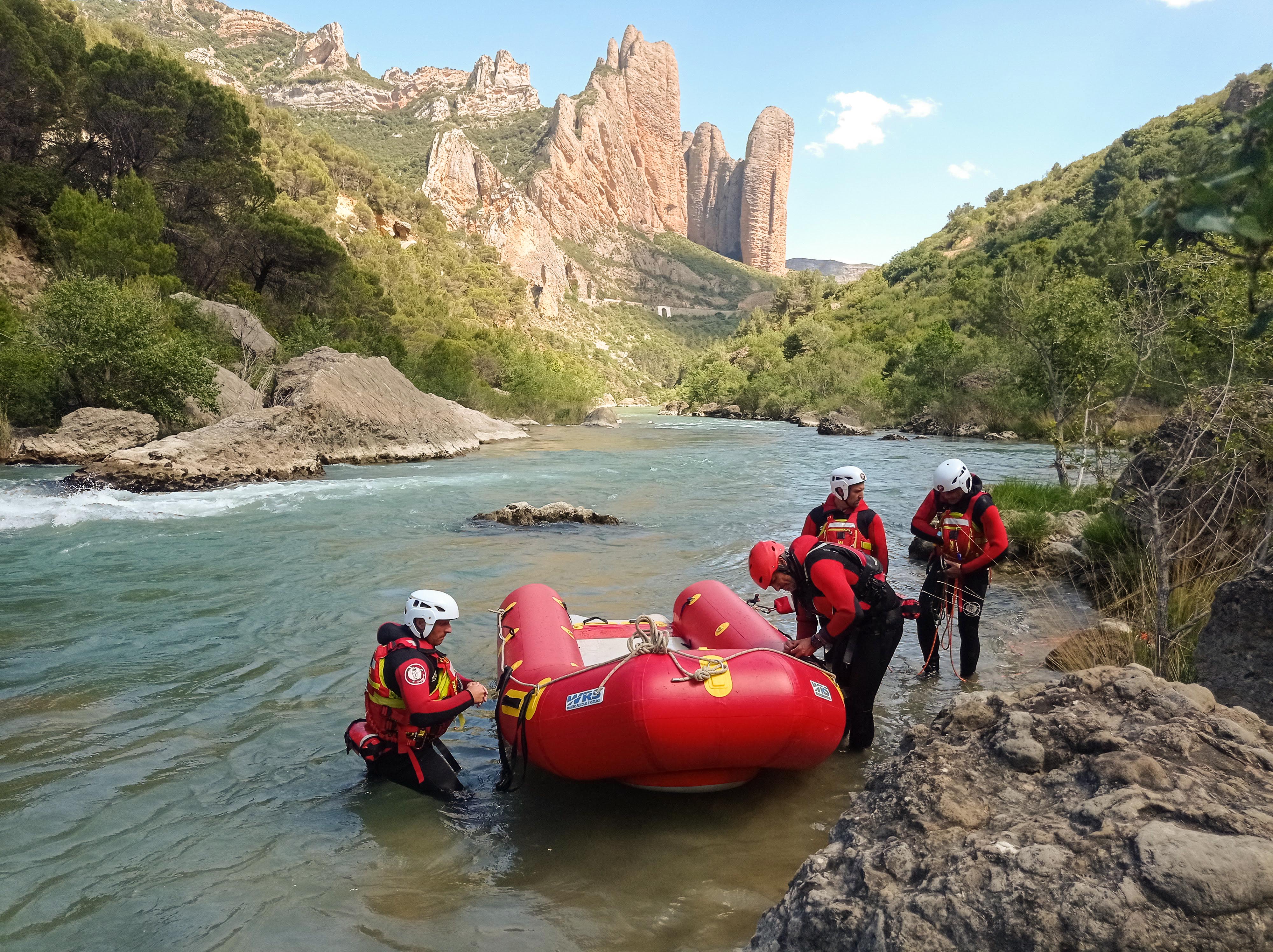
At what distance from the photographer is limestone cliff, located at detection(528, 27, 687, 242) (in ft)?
455

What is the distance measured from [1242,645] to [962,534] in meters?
2.28

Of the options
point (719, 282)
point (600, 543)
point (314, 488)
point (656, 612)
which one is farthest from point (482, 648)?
point (719, 282)

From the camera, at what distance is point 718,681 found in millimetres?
3566

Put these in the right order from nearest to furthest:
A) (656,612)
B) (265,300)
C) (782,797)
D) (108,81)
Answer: (782,797), (656,612), (108,81), (265,300)

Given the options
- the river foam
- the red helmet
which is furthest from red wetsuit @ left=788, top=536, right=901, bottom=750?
the river foam

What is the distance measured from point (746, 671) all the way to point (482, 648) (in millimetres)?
3332

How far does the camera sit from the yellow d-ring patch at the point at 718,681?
3539 millimetres

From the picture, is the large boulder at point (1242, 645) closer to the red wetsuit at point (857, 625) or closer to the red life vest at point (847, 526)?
the red wetsuit at point (857, 625)

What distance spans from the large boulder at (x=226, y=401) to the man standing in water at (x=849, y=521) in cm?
1647

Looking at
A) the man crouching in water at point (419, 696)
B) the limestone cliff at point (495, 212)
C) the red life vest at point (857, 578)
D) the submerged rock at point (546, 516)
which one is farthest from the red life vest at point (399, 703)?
the limestone cliff at point (495, 212)

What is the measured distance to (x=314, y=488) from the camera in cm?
1539

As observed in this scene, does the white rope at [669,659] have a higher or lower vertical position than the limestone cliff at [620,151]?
lower

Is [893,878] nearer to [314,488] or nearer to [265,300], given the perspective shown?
[314,488]

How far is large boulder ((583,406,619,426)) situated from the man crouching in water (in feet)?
132
